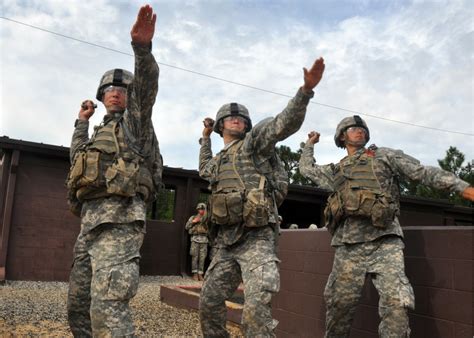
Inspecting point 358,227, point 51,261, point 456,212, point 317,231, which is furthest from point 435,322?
point 456,212

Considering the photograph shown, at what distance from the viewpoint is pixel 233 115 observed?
4.33m

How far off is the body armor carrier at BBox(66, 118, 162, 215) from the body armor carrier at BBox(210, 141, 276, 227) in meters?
0.61

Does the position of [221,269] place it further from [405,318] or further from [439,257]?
[439,257]

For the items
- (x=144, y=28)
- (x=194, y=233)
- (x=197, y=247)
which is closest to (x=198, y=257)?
(x=197, y=247)

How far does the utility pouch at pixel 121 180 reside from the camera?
3178 mm

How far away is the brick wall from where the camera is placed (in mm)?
3723

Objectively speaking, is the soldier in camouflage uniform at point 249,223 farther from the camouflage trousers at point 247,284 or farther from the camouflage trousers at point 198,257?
the camouflage trousers at point 198,257

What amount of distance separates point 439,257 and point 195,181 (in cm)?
976

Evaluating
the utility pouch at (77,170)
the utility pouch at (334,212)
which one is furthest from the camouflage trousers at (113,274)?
the utility pouch at (334,212)

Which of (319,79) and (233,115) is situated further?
(233,115)

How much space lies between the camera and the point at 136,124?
342 centimetres

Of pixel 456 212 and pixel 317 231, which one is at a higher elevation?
pixel 456 212

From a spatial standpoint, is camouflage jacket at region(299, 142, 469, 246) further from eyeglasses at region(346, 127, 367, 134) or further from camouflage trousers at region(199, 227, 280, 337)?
camouflage trousers at region(199, 227, 280, 337)

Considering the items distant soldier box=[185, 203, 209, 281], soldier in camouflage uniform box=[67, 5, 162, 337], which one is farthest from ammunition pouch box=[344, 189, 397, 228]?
distant soldier box=[185, 203, 209, 281]
